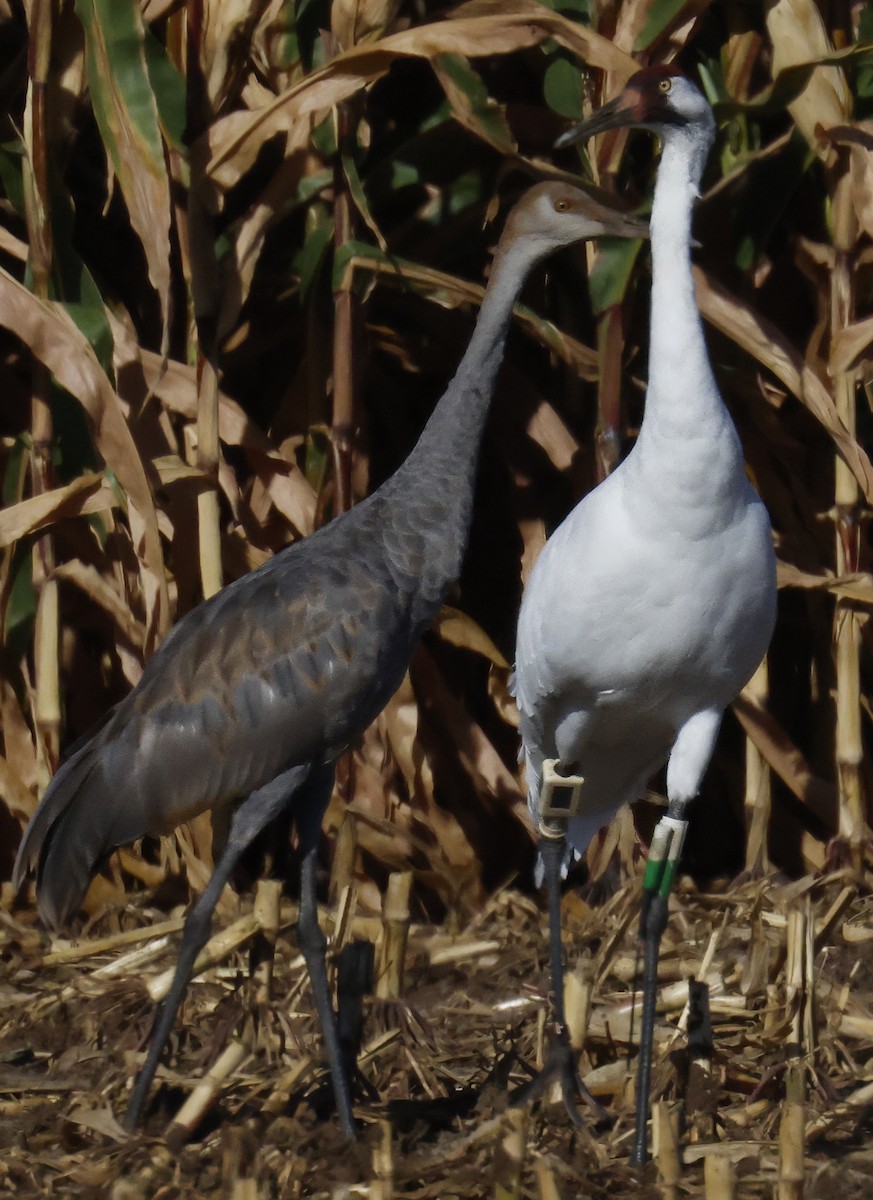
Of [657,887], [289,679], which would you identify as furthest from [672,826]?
[289,679]

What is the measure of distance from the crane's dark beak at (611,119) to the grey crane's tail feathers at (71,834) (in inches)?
65.9

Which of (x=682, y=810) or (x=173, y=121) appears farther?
(x=173, y=121)

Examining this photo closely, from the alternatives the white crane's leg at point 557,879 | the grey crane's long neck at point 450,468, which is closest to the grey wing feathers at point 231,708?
the grey crane's long neck at point 450,468

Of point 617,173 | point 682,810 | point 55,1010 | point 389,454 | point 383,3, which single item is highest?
point 383,3

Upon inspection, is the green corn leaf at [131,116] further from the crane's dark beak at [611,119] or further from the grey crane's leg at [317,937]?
the grey crane's leg at [317,937]

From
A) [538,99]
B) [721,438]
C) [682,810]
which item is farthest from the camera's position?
[538,99]

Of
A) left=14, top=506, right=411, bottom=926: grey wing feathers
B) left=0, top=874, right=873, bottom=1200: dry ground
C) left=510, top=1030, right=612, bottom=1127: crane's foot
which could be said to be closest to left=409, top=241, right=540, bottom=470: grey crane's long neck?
left=14, top=506, right=411, bottom=926: grey wing feathers

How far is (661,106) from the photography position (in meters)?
3.45

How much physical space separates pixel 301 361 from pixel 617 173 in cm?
101

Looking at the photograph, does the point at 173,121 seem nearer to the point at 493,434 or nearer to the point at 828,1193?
the point at 493,434

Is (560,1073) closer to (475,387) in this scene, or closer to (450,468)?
(450,468)

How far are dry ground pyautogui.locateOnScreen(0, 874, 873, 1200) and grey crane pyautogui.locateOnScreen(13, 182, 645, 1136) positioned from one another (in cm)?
25

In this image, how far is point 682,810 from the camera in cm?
364

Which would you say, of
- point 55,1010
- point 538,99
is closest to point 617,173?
point 538,99
